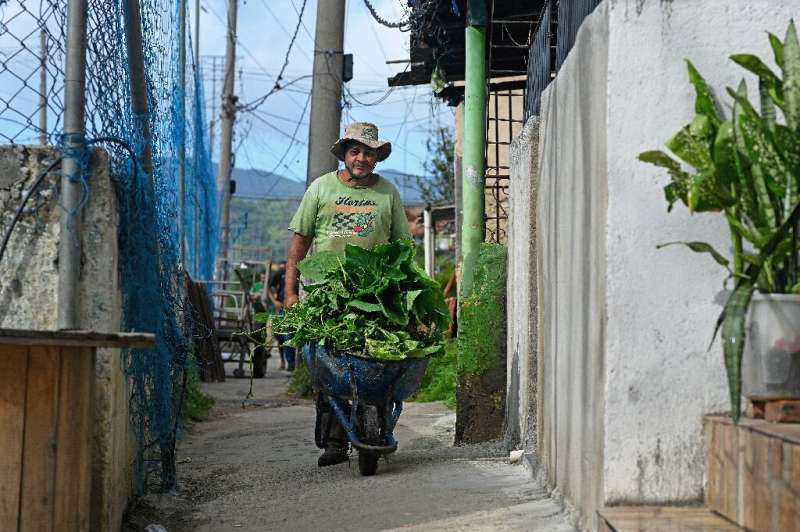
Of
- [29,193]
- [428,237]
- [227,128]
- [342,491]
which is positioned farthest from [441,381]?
[227,128]

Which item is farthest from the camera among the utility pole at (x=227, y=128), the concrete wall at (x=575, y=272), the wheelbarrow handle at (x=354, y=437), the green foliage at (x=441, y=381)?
the utility pole at (x=227, y=128)

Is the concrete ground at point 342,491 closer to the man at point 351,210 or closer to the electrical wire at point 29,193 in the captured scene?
the man at point 351,210

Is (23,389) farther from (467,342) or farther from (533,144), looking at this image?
(467,342)

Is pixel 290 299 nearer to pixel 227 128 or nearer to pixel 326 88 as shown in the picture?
pixel 326 88

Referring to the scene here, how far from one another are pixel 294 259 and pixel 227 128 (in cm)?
2625

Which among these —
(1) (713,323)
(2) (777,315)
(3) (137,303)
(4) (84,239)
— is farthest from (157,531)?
(2) (777,315)

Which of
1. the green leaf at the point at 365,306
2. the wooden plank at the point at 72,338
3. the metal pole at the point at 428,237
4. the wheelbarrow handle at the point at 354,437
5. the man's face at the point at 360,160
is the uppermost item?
the metal pole at the point at 428,237

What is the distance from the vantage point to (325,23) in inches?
426

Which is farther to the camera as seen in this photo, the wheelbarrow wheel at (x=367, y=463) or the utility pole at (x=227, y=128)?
the utility pole at (x=227, y=128)

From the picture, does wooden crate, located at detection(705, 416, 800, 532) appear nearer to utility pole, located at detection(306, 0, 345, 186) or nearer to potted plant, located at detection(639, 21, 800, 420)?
potted plant, located at detection(639, 21, 800, 420)

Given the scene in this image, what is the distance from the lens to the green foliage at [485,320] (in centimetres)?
768

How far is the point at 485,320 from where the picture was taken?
772 centimetres

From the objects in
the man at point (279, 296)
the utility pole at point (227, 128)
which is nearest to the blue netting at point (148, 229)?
the man at point (279, 296)

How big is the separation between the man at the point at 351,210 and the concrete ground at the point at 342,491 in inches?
22.9
